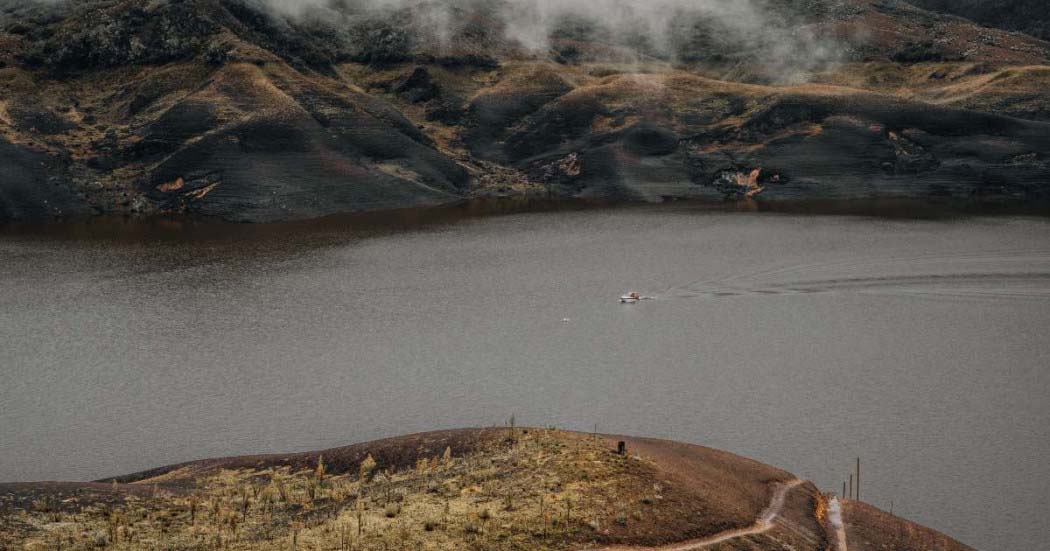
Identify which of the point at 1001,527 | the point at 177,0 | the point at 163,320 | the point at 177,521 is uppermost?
the point at 177,0

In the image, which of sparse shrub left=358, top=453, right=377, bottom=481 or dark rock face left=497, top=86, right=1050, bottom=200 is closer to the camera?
sparse shrub left=358, top=453, right=377, bottom=481

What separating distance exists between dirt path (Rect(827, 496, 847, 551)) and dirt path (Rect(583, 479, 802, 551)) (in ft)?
1.76

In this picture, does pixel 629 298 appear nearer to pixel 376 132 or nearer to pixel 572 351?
pixel 572 351

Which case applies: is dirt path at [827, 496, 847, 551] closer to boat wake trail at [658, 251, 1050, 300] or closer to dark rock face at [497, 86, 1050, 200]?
boat wake trail at [658, 251, 1050, 300]

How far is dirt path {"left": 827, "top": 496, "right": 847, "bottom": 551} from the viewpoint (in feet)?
143

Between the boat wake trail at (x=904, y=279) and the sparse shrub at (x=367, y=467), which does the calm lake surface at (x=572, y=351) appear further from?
the sparse shrub at (x=367, y=467)

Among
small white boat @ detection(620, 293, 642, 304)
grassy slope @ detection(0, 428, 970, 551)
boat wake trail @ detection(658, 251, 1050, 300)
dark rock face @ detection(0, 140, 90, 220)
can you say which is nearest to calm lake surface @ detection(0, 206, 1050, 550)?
boat wake trail @ detection(658, 251, 1050, 300)

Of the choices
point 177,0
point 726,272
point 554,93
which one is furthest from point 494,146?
point 726,272

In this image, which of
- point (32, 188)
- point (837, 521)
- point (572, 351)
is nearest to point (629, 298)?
point (572, 351)

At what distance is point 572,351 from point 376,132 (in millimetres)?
101797

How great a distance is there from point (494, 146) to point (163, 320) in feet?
357

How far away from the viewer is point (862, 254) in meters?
107

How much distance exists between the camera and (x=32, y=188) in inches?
5827

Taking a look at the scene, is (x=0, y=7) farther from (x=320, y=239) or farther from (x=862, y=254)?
(x=862, y=254)
